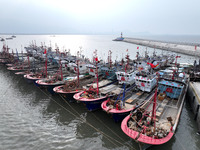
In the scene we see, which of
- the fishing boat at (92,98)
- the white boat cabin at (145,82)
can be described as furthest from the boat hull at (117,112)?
the white boat cabin at (145,82)

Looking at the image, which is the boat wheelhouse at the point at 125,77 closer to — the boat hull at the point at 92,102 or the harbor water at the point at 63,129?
the boat hull at the point at 92,102

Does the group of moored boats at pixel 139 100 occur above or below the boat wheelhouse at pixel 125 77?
below

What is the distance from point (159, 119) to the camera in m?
19.7

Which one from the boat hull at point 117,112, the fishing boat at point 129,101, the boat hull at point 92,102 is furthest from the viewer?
the boat hull at point 92,102

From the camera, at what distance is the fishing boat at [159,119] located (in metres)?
15.5

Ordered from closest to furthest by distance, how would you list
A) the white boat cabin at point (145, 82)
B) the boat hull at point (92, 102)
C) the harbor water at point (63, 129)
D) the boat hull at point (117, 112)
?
the harbor water at point (63, 129), the boat hull at point (117, 112), the boat hull at point (92, 102), the white boat cabin at point (145, 82)

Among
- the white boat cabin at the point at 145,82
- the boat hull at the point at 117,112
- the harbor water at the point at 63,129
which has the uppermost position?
the white boat cabin at the point at 145,82

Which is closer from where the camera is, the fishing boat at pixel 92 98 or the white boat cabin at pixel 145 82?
the fishing boat at pixel 92 98

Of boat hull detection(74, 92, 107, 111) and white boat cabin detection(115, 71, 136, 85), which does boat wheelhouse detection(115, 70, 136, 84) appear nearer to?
white boat cabin detection(115, 71, 136, 85)

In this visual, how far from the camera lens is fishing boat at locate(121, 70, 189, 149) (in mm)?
15509

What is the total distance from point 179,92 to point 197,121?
538 cm

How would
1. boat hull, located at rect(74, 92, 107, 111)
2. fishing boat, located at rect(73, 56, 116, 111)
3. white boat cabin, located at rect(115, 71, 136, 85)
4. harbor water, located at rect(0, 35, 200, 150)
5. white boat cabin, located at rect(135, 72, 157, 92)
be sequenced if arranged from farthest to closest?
1. white boat cabin, located at rect(115, 71, 136, 85)
2. white boat cabin, located at rect(135, 72, 157, 92)
3. fishing boat, located at rect(73, 56, 116, 111)
4. boat hull, located at rect(74, 92, 107, 111)
5. harbor water, located at rect(0, 35, 200, 150)

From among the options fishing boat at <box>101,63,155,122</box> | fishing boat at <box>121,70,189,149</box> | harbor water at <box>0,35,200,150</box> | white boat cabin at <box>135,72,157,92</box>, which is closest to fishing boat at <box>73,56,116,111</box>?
harbor water at <box>0,35,200,150</box>

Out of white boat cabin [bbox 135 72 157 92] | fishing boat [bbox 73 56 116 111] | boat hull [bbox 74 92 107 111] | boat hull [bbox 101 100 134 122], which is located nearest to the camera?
boat hull [bbox 101 100 134 122]
